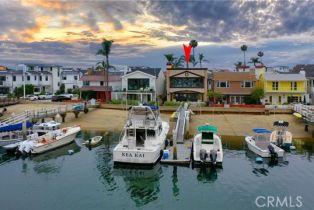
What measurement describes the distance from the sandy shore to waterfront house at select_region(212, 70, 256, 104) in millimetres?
14326

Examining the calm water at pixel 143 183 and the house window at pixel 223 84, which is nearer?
the calm water at pixel 143 183

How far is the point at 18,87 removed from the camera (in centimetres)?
9706

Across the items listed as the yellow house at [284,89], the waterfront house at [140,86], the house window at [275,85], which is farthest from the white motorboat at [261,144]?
the waterfront house at [140,86]

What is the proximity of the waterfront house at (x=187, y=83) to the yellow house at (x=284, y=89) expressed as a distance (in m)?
12.3

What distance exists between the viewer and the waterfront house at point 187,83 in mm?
73750

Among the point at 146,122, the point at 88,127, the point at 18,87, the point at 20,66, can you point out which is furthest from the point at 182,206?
the point at 20,66

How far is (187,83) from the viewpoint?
74.6 m

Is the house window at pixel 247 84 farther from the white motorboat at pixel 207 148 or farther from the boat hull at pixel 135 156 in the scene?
the boat hull at pixel 135 156

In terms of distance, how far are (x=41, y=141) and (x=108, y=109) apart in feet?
90.9

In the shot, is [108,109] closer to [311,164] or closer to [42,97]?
[42,97]

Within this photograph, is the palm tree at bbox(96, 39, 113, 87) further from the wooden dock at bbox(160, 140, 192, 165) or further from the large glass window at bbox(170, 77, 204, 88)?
the wooden dock at bbox(160, 140, 192, 165)

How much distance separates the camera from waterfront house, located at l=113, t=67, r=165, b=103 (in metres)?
76.6

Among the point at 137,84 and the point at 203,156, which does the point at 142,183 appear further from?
the point at 137,84

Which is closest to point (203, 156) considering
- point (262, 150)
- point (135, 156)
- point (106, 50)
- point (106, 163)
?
point (135, 156)
